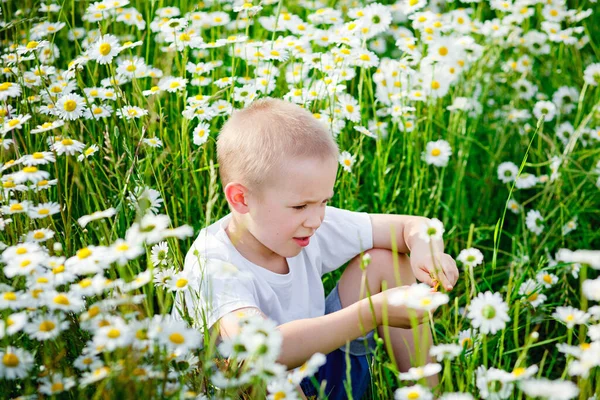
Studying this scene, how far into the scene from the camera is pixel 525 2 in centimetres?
264

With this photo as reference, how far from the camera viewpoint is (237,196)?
4.99ft

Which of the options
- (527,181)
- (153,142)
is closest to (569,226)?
(527,181)

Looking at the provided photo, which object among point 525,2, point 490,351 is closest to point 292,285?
point 490,351

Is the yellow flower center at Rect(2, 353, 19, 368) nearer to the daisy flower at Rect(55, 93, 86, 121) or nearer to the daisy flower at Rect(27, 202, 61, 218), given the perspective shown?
the daisy flower at Rect(27, 202, 61, 218)

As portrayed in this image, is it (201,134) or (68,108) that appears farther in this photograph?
(201,134)

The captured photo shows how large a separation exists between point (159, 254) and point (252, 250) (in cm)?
20

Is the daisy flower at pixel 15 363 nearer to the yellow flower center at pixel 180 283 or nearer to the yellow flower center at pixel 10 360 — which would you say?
the yellow flower center at pixel 10 360

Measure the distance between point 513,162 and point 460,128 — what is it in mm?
223

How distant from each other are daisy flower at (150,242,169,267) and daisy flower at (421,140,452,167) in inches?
36.1

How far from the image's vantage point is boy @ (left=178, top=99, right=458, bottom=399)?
53.7 inches

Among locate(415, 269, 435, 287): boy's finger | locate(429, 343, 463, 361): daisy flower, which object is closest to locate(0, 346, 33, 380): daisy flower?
locate(429, 343, 463, 361): daisy flower

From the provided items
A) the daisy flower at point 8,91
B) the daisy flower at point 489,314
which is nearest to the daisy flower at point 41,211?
the daisy flower at point 8,91

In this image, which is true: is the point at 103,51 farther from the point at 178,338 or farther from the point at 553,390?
the point at 553,390

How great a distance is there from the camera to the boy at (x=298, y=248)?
4.48 ft
